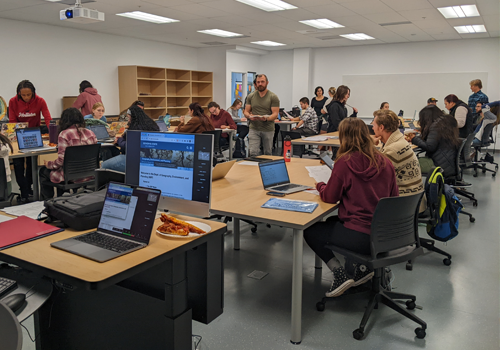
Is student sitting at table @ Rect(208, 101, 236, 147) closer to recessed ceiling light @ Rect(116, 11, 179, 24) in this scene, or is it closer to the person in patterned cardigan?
recessed ceiling light @ Rect(116, 11, 179, 24)

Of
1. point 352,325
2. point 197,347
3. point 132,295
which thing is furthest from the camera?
point 352,325

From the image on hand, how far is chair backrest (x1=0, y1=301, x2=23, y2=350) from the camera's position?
0.93m

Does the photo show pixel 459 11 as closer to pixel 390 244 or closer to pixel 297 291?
pixel 390 244

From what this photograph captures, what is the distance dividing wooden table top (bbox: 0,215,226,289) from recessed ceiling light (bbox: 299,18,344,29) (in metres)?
7.26

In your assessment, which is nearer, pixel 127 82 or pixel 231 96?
pixel 127 82

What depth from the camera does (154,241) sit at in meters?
1.73

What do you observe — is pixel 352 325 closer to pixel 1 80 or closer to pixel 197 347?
pixel 197 347

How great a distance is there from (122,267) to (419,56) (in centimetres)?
1162

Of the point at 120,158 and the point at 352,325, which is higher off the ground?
the point at 120,158

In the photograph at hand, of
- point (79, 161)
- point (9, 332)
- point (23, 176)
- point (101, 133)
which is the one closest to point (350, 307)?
point (9, 332)

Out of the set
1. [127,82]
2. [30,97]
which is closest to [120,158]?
[30,97]

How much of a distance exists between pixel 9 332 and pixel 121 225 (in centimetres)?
81

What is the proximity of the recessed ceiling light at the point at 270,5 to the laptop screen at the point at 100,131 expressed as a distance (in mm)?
2816

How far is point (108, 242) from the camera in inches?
66.1
